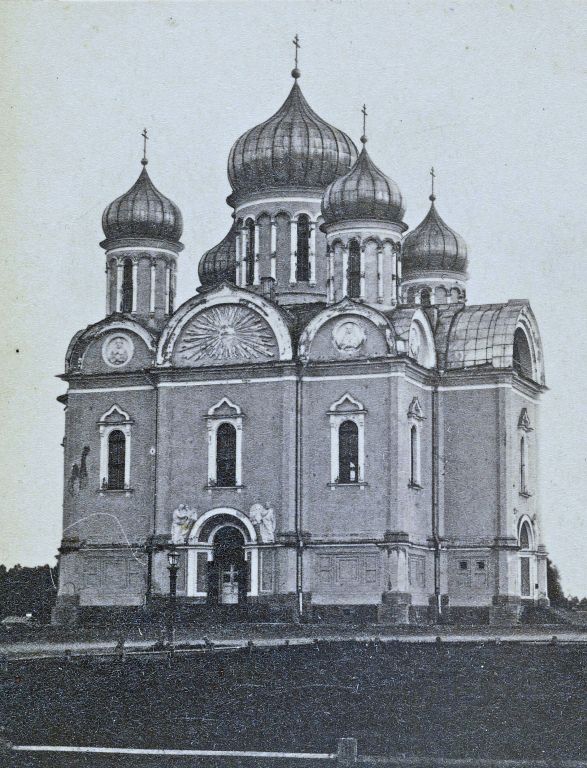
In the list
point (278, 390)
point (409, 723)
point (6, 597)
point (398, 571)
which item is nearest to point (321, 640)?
point (398, 571)

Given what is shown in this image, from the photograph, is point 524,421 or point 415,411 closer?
point 415,411

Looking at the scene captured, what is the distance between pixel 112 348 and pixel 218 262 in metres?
8.82

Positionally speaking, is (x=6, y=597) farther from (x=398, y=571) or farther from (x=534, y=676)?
(x=534, y=676)

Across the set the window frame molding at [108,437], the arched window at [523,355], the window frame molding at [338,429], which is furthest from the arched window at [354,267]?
the window frame molding at [108,437]

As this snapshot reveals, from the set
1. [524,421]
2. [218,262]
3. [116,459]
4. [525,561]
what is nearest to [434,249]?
[218,262]

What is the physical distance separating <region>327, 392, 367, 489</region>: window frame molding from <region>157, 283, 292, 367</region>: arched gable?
2076 mm

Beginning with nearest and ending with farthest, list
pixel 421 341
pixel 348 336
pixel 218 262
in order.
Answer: pixel 348 336 → pixel 421 341 → pixel 218 262

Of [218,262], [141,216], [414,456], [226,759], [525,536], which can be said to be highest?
[141,216]

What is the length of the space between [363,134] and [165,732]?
99.3 feet

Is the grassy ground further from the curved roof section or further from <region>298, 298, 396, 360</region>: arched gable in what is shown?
the curved roof section

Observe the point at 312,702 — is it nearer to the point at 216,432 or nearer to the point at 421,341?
the point at 216,432

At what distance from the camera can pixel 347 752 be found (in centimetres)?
1583

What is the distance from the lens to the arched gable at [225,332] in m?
43.1

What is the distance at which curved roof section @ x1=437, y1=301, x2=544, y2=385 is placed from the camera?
44.8m
